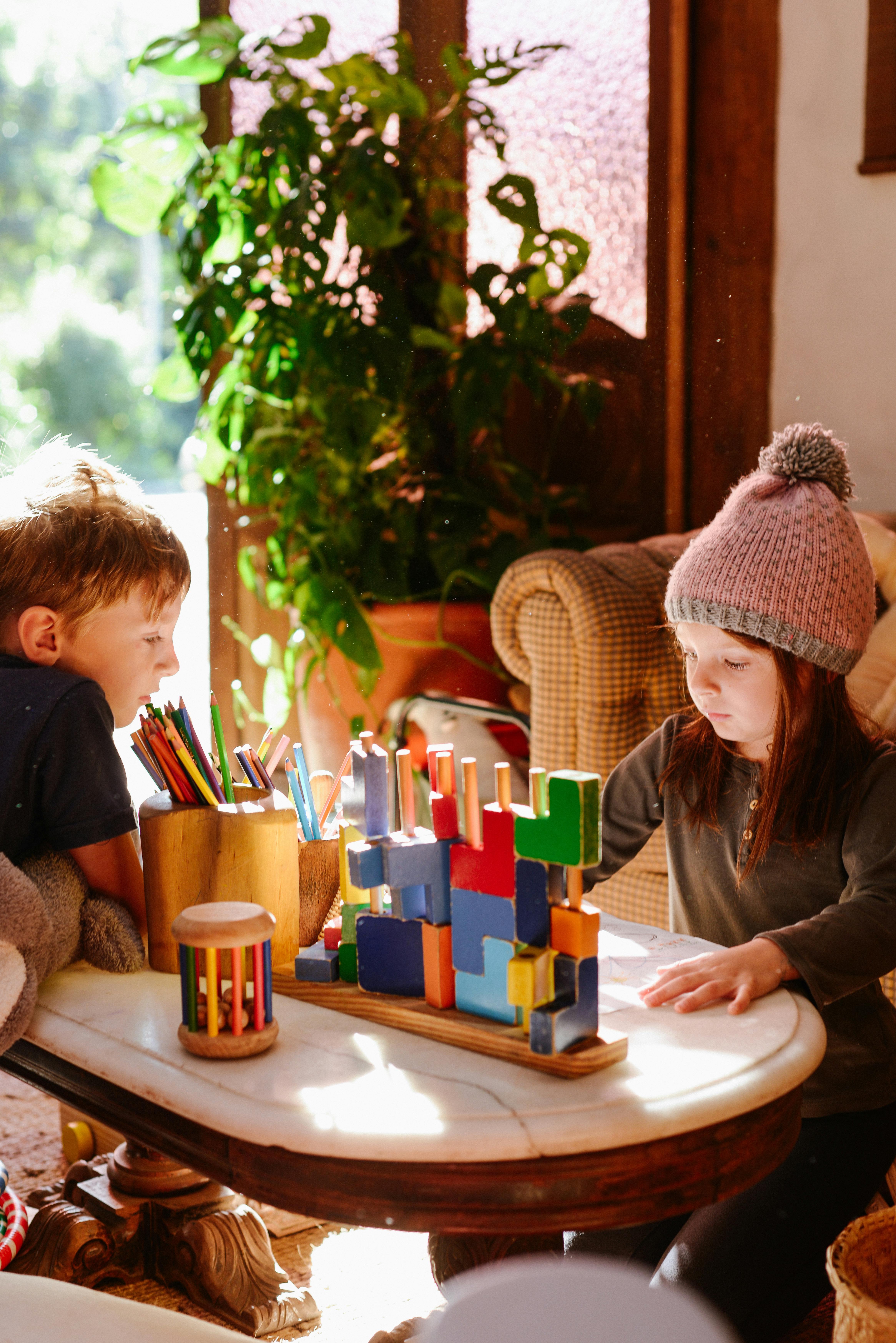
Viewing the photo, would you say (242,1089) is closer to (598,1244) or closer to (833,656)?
(598,1244)

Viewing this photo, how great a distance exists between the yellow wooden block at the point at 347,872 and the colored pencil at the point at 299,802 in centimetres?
7

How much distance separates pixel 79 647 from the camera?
1.08 m

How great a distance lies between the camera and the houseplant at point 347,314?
2408mm

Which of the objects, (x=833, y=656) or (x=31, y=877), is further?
(x=833, y=656)

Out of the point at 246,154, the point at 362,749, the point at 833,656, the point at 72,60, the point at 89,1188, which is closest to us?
the point at 362,749

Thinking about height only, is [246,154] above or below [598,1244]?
above

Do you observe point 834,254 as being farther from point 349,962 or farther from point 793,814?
point 349,962

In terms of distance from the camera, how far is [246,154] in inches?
95.0

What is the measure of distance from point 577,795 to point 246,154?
6.73 feet

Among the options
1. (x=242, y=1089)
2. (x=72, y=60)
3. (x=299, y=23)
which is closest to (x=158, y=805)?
(x=242, y=1089)


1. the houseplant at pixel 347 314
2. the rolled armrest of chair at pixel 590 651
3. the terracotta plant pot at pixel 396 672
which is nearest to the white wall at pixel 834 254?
the houseplant at pixel 347 314

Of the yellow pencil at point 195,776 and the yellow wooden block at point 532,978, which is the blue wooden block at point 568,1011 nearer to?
the yellow wooden block at point 532,978

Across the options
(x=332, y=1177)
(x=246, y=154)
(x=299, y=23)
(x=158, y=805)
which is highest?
(x=299, y=23)

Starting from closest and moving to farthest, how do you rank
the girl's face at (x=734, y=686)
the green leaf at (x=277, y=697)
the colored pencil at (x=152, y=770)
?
the colored pencil at (x=152, y=770) → the girl's face at (x=734, y=686) → the green leaf at (x=277, y=697)
